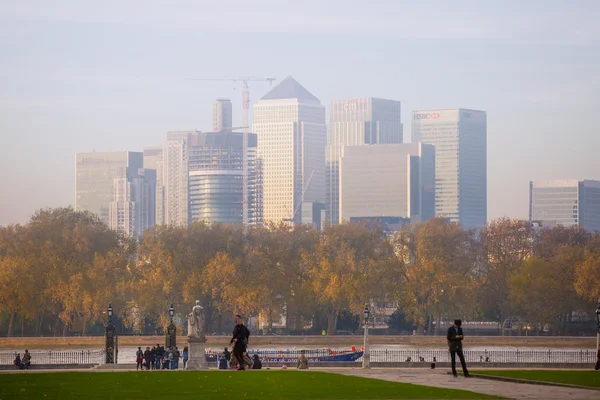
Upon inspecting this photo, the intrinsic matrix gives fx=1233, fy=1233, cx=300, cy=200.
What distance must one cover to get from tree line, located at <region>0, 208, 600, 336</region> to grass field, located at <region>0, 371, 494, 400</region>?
84310 mm

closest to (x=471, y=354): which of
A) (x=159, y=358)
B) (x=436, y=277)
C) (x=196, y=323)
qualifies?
(x=436, y=277)

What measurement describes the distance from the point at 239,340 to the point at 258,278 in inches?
3482

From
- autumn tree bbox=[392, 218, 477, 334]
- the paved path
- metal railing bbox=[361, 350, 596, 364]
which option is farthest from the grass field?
autumn tree bbox=[392, 218, 477, 334]

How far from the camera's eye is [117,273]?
134625 millimetres

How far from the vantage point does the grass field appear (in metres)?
35.1

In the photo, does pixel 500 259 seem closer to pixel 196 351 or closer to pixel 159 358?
pixel 159 358

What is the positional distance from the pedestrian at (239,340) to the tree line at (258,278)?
271 feet

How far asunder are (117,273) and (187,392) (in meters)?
99.6

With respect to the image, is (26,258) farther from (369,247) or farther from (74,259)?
(369,247)

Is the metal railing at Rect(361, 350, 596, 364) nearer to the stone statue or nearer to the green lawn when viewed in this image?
the stone statue

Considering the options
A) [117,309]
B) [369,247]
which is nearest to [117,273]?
[117,309]

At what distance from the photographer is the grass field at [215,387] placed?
115 feet

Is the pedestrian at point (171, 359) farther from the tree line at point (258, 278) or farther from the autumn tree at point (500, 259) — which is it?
the autumn tree at point (500, 259)

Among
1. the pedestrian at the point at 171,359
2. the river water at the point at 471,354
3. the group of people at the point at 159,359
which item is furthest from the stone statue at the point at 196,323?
the river water at the point at 471,354
